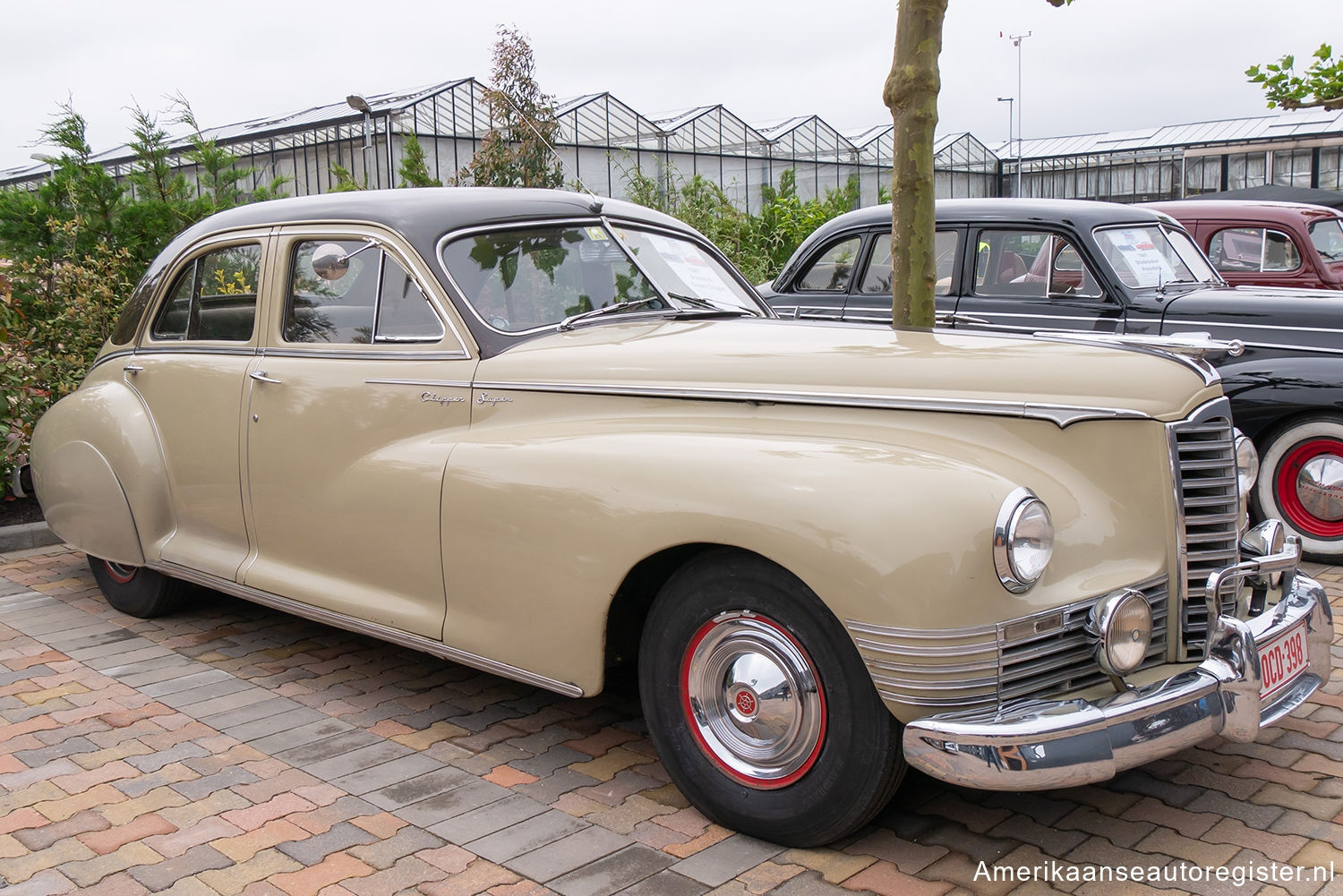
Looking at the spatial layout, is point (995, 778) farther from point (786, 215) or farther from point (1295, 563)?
point (786, 215)

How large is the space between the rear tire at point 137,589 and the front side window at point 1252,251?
27.2 feet

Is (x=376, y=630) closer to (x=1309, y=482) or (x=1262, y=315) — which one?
(x=1309, y=482)

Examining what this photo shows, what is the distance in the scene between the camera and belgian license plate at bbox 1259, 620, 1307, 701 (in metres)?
2.87

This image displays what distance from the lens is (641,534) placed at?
3.02 m

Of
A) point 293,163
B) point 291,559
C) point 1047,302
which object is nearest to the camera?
point 291,559

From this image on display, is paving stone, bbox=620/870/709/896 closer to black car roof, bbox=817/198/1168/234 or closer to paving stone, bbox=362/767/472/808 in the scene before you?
paving stone, bbox=362/767/472/808

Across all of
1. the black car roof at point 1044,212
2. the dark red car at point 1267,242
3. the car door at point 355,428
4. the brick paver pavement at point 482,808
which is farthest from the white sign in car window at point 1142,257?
the car door at point 355,428

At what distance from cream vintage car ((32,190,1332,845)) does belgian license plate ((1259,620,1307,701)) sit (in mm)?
14

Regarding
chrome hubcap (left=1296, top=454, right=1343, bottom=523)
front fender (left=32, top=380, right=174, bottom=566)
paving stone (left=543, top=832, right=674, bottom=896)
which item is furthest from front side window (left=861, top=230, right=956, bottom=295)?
paving stone (left=543, top=832, right=674, bottom=896)

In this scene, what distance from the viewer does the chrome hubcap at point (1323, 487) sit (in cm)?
559

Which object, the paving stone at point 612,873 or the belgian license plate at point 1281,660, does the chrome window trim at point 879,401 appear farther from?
the paving stone at point 612,873

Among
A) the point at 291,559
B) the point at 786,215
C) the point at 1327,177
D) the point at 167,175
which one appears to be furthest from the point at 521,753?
the point at 1327,177

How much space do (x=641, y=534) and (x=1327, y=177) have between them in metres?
28.2

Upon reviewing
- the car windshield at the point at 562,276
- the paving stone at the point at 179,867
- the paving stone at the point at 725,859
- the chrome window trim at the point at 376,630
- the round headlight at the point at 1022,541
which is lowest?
the paving stone at the point at 179,867
